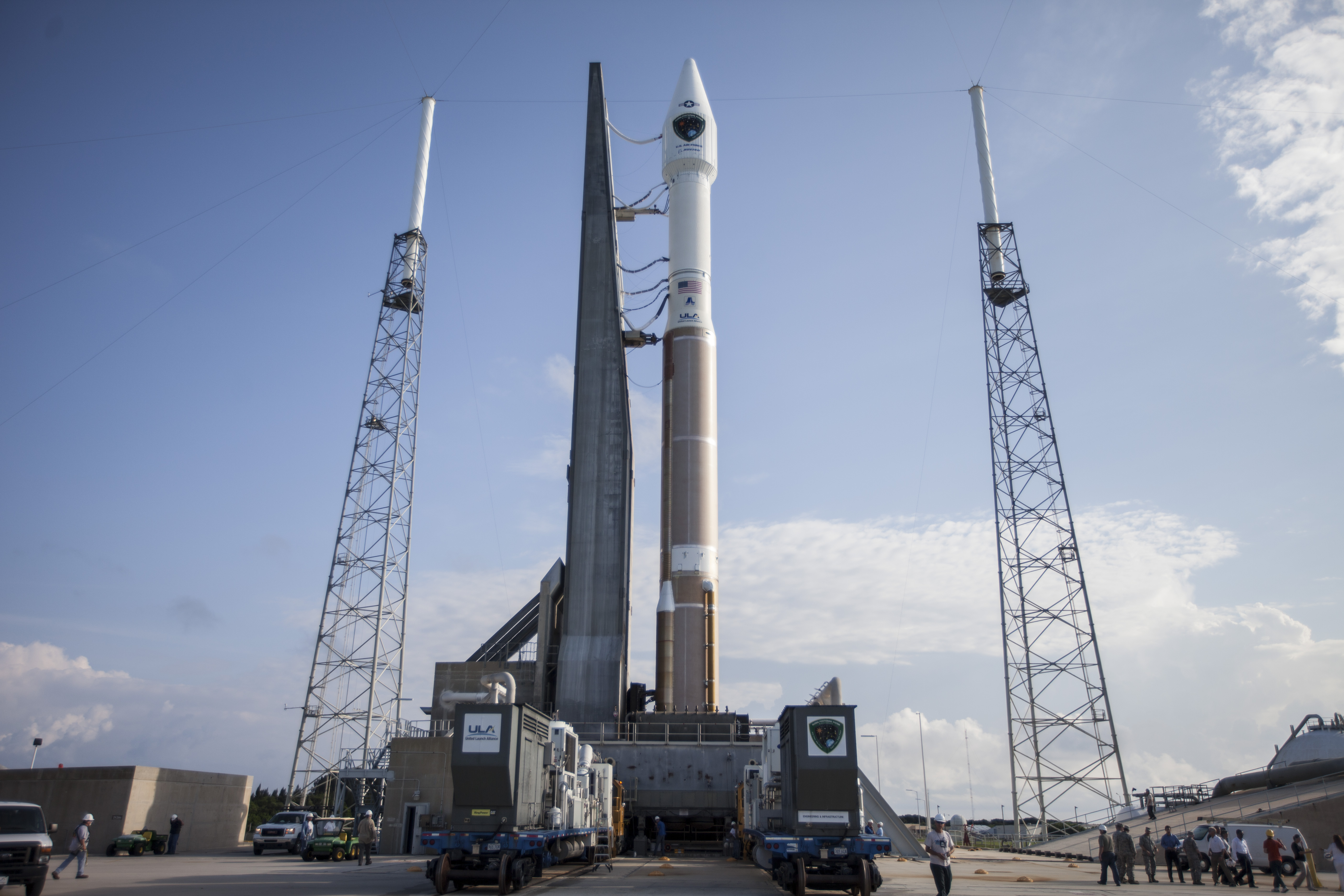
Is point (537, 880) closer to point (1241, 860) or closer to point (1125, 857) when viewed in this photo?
point (1125, 857)

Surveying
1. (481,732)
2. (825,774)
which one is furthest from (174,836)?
(825,774)

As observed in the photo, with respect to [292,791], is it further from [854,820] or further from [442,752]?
[854,820]

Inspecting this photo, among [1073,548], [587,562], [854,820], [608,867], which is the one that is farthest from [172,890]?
[1073,548]

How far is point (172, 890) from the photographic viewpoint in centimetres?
1493

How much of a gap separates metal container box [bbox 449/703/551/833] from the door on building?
14.2 m

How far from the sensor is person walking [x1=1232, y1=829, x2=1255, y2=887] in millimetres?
19688

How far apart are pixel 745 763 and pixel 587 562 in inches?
431

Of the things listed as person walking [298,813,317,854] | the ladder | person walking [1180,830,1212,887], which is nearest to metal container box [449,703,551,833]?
the ladder

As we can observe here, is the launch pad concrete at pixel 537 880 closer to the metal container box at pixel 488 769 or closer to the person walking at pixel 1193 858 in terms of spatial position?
the person walking at pixel 1193 858

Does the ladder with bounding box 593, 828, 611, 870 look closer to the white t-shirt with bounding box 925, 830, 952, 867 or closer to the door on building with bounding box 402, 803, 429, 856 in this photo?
the door on building with bounding box 402, 803, 429, 856

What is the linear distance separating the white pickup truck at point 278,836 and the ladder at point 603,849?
34.5 feet

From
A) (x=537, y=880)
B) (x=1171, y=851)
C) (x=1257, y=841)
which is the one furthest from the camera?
(x=1257, y=841)

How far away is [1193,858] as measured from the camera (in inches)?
814

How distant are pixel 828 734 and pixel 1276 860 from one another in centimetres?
1139
